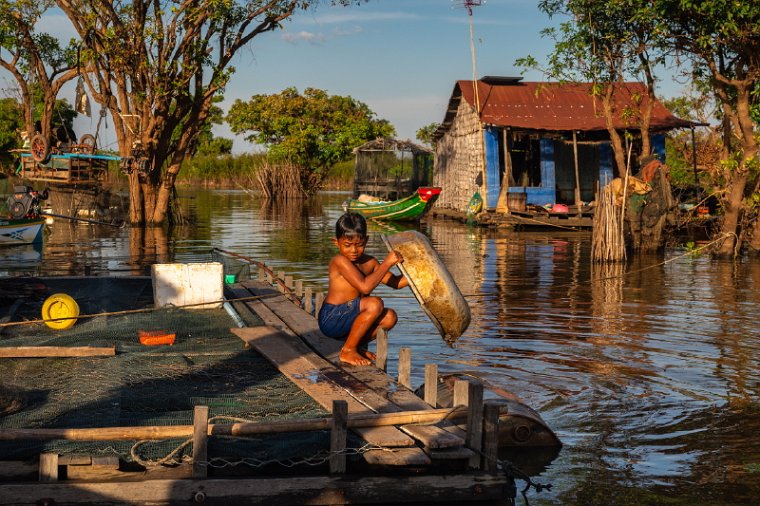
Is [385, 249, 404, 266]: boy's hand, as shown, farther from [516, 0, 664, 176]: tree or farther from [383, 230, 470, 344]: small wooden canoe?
[516, 0, 664, 176]: tree

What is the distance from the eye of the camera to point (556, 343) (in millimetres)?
11062

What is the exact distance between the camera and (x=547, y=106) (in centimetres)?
3147

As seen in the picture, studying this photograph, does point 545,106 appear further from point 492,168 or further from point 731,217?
point 731,217

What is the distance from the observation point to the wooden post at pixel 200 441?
5.29 m

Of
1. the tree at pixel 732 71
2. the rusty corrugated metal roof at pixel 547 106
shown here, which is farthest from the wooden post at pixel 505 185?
the tree at pixel 732 71

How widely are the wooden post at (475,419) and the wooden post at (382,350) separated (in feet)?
6.17

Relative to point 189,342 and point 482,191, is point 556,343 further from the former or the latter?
point 482,191

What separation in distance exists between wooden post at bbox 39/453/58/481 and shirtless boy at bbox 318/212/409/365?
2.84 m

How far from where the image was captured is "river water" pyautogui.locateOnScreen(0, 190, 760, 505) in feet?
21.8

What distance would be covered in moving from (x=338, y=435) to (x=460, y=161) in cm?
2991

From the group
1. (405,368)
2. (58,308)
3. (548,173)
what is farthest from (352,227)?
(548,173)

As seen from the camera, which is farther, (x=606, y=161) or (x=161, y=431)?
(x=606, y=161)

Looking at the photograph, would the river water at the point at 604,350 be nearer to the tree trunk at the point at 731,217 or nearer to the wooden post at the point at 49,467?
the tree trunk at the point at 731,217

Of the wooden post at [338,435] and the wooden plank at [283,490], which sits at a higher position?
the wooden post at [338,435]
